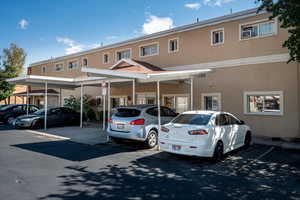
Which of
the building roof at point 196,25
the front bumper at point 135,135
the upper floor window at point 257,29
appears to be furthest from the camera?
the building roof at point 196,25

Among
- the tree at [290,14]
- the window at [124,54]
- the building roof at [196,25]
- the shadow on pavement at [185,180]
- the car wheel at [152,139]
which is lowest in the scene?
the shadow on pavement at [185,180]

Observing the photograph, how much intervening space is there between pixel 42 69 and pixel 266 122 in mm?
24634

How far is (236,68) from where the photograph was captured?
1181cm

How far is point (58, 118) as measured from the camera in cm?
1519

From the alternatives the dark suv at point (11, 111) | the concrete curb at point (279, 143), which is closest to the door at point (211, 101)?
the concrete curb at point (279, 143)

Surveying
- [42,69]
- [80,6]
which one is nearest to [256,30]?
[80,6]

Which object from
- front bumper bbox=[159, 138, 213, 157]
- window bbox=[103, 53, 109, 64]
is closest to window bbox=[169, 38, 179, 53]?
window bbox=[103, 53, 109, 64]

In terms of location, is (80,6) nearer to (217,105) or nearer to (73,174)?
(217,105)

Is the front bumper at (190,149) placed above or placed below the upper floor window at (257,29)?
below

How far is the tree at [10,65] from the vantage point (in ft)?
88.1

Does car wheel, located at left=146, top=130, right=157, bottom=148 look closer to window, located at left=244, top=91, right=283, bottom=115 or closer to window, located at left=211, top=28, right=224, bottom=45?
window, located at left=244, top=91, right=283, bottom=115

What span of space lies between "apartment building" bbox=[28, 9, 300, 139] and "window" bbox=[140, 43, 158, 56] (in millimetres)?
72

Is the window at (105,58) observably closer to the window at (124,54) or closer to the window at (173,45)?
the window at (124,54)

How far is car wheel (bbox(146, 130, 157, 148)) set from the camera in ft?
28.9
